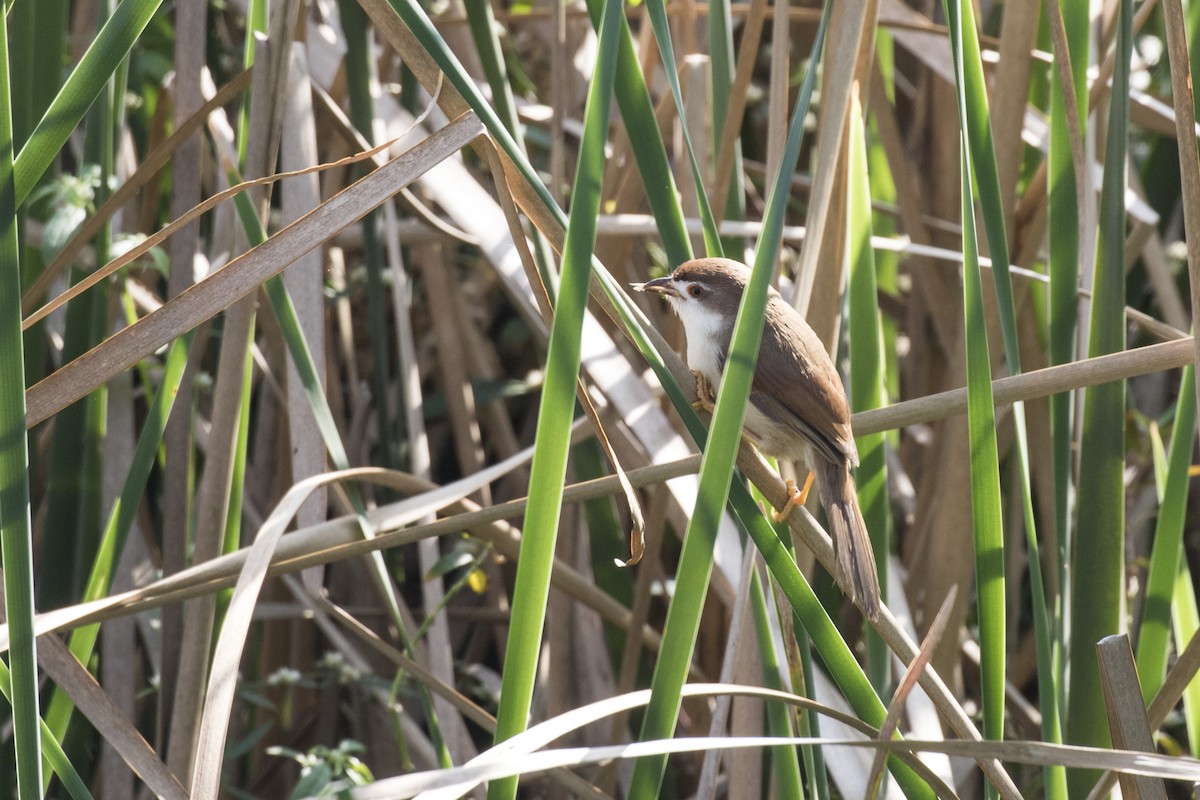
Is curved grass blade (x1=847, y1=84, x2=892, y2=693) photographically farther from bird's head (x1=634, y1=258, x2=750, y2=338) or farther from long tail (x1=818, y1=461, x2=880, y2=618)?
bird's head (x1=634, y1=258, x2=750, y2=338)

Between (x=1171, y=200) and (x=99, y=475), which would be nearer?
(x=99, y=475)

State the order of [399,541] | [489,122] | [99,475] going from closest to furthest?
[489,122], [399,541], [99,475]

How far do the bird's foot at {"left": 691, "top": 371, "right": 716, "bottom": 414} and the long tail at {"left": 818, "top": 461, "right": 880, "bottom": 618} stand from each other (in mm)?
249

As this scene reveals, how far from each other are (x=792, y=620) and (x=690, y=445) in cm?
88

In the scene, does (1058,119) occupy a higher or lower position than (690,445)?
higher

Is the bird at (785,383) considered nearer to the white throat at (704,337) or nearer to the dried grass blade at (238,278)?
the white throat at (704,337)

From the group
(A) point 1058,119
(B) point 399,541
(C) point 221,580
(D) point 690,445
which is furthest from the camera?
(D) point 690,445

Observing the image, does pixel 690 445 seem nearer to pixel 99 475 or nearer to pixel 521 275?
pixel 521 275

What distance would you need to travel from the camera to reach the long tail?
5.26ft

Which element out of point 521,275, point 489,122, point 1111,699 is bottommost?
point 1111,699

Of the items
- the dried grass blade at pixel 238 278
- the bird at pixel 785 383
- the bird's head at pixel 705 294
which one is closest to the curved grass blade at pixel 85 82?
the dried grass blade at pixel 238 278

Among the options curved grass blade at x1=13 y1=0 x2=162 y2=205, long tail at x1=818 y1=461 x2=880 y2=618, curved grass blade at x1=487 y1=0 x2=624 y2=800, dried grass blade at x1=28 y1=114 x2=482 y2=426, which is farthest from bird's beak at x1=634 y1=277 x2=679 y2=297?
curved grass blade at x1=13 y1=0 x2=162 y2=205

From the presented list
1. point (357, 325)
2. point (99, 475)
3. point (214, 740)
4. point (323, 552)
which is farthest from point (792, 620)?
point (357, 325)

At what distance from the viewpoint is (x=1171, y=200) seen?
3299 mm
